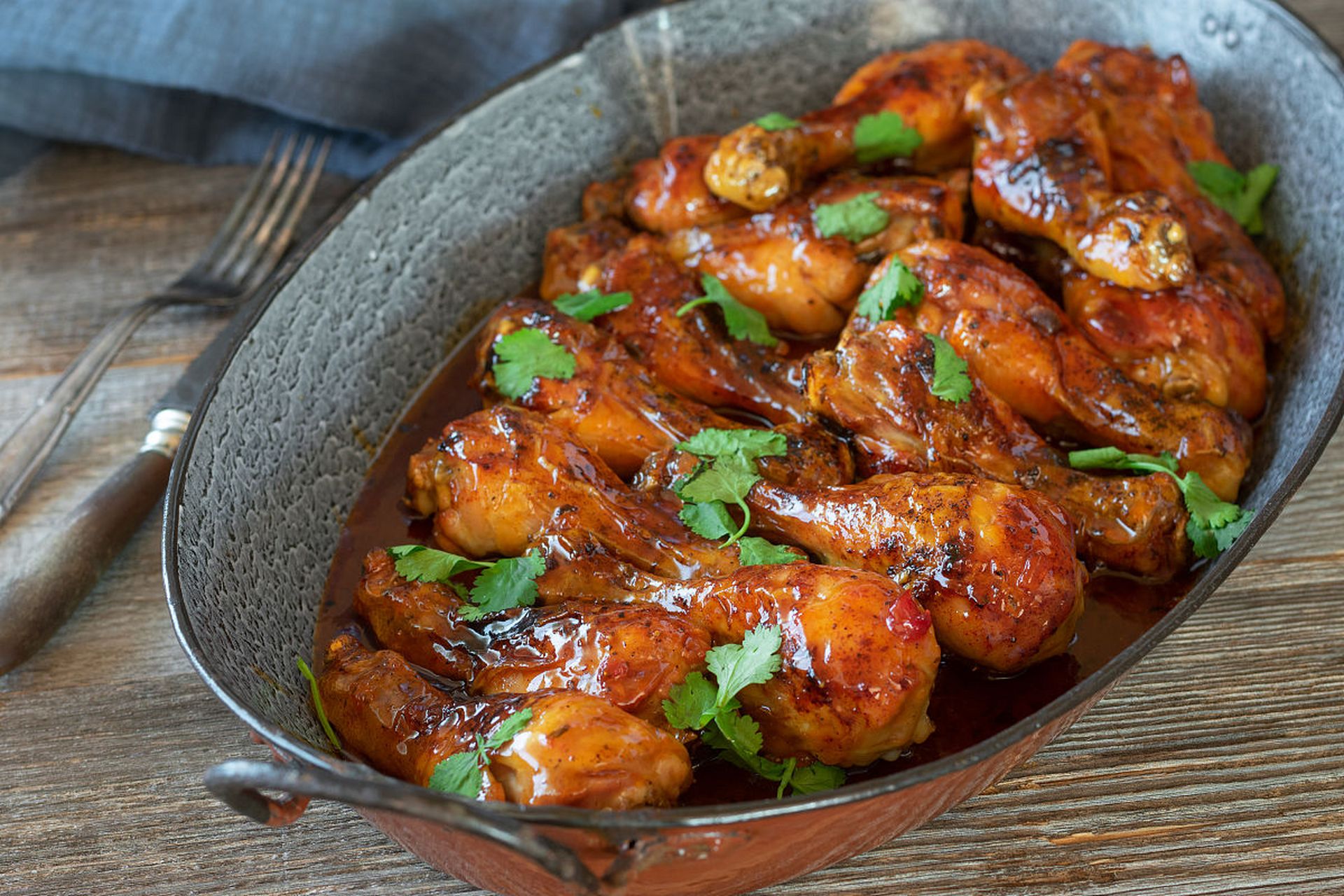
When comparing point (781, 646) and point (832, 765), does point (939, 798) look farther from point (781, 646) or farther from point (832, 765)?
point (781, 646)

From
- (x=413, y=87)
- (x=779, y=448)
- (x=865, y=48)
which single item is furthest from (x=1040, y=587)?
(x=413, y=87)

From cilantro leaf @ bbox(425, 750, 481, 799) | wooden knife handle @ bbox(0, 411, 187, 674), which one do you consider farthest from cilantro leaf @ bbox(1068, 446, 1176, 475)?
wooden knife handle @ bbox(0, 411, 187, 674)

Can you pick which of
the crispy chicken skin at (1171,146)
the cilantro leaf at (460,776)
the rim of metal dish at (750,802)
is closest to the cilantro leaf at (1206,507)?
the rim of metal dish at (750,802)

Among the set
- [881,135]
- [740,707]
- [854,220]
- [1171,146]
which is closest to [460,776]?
[740,707]

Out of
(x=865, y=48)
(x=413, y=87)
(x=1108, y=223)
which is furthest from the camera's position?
(x=413, y=87)

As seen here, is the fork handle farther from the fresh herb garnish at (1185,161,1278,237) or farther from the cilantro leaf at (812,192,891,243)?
the fresh herb garnish at (1185,161,1278,237)

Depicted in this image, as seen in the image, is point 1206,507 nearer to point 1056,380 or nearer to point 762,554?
point 1056,380

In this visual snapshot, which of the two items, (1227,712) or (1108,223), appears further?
(1108,223)
